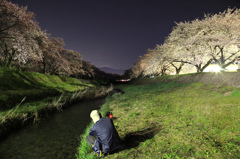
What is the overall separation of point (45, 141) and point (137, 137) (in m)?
5.64

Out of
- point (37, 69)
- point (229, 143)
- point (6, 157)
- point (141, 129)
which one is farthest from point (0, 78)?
point (37, 69)

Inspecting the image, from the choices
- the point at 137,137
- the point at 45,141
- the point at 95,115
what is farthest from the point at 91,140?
the point at 45,141

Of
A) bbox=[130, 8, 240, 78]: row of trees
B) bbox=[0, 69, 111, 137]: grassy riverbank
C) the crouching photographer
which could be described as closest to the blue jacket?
the crouching photographer

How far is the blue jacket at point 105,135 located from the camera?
4.40 metres

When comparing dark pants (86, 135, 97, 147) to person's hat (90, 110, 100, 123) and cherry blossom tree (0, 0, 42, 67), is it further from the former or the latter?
cherry blossom tree (0, 0, 42, 67)

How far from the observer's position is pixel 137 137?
6.11 m

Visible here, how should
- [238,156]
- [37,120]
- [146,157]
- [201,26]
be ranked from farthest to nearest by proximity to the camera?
[201,26] < [37,120] < [146,157] < [238,156]

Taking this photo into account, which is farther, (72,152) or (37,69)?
(37,69)

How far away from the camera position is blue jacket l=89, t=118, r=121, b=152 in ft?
14.4

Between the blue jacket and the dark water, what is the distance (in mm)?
2645

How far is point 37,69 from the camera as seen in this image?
3425 cm

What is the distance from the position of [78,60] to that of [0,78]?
78.7 ft

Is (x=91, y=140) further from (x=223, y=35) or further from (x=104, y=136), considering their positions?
(x=223, y=35)

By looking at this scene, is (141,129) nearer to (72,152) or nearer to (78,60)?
(72,152)
